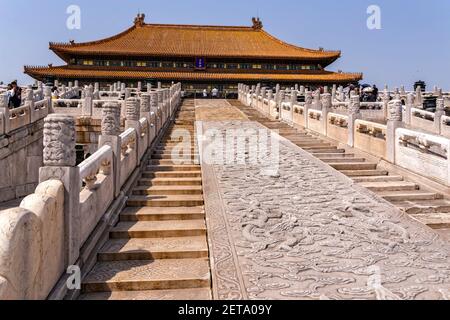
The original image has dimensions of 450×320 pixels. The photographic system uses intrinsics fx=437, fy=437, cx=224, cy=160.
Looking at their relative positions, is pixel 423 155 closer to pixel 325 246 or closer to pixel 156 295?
pixel 325 246

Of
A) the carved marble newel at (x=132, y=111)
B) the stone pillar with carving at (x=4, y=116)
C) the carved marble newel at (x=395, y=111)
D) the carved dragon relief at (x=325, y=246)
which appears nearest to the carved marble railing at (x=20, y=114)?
the stone pillar with carving at (x=4, y=116)

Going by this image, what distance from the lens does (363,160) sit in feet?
35.4

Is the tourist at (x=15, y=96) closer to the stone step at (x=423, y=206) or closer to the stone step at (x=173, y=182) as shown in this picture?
the stone step at (x=173, y=182)

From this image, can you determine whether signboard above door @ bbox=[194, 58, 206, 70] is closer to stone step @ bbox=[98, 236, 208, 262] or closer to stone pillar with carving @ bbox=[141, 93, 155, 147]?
stone pillar with carving @ bbox=[141, 93, 155, 147]

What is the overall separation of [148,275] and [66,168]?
1.44 metres

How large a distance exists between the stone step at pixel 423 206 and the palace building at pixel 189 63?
116 feet

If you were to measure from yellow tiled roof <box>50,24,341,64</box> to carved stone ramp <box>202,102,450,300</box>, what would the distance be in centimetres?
3787

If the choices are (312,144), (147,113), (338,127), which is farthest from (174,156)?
(338,127)

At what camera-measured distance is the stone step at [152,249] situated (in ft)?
17.3

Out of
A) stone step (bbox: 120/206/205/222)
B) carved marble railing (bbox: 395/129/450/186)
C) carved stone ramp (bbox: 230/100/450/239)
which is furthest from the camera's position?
carved marble railing (bbox: 395/129/450/186)

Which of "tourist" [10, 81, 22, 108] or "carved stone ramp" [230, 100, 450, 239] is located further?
"tourist" [10, 81, 22, 108]

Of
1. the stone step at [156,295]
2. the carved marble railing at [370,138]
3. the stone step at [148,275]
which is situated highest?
the carved marble railing at [370,138]

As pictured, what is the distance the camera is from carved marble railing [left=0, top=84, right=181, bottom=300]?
10.3 feet

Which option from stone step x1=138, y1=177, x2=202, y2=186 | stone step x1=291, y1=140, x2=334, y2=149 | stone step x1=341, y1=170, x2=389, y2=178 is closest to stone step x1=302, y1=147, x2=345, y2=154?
stone step x1=291, y1=140, x2=334, y2=149
